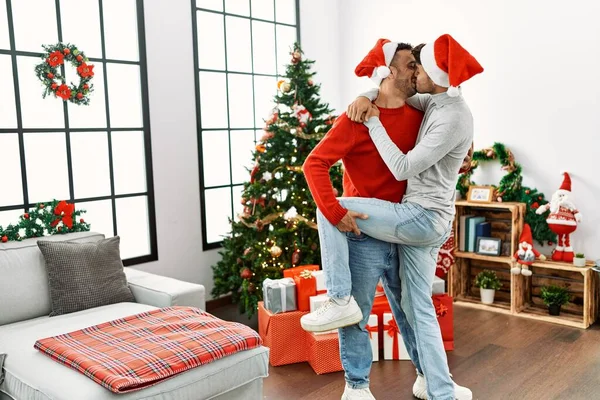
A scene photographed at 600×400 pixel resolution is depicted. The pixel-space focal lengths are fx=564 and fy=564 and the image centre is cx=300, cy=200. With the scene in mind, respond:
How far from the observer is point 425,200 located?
224cm

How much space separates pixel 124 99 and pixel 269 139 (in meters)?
1.04

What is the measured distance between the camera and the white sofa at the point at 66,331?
6.95 feet

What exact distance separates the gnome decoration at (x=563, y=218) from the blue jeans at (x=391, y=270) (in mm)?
1944

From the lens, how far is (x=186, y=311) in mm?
2752

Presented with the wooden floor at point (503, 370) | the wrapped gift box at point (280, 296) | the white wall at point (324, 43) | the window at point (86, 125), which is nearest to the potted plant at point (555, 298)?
the wooden floor at point (503, 370)

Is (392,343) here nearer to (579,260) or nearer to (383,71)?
(579,260)

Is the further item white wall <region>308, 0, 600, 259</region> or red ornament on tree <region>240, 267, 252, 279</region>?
white wall <region>308, 0, 600, 259</region>

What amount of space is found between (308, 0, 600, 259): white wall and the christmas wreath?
268 cm

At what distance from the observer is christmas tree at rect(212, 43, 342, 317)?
12.4 feet

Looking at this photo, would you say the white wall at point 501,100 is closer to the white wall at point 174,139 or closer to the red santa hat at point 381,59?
the white wall at point 174,139

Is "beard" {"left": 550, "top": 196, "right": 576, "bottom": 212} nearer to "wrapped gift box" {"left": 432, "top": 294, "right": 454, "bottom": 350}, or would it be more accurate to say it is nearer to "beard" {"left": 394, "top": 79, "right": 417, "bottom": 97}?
"wrapped gift box" {"left": 432, "top": 294, "right": 454, "bottom": 350}

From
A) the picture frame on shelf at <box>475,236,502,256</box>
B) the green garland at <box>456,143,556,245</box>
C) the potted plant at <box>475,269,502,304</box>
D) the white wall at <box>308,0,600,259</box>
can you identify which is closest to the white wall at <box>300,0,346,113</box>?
the white wall at <box>308,0,600,259</box>

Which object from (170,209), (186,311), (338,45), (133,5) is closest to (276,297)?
(186,311)

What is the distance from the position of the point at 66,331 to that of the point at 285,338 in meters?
1.20
